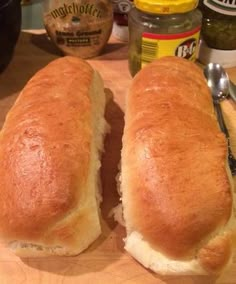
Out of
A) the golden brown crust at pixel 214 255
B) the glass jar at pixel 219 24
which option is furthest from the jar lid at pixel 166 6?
the golden brown crust at pixel 214 255

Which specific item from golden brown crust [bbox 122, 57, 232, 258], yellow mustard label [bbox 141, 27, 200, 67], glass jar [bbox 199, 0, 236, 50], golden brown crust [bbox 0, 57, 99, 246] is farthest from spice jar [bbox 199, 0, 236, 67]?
golden brown crust [bbox 0, 57, 99, 246]

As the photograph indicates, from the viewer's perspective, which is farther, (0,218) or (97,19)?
(97,19)

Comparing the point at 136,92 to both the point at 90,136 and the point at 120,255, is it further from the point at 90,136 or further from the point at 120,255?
the point at 120,255

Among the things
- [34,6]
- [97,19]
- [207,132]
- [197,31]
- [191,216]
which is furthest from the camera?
[34,6]

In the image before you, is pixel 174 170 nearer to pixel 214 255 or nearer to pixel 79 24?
pixel 214 255

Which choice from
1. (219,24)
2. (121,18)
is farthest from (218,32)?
(121,18)

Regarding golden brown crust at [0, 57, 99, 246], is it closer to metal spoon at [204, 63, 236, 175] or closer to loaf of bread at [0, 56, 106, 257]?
loaf of bread at [0, 56, 106, 257]

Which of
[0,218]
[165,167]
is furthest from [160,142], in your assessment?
[0,218]
